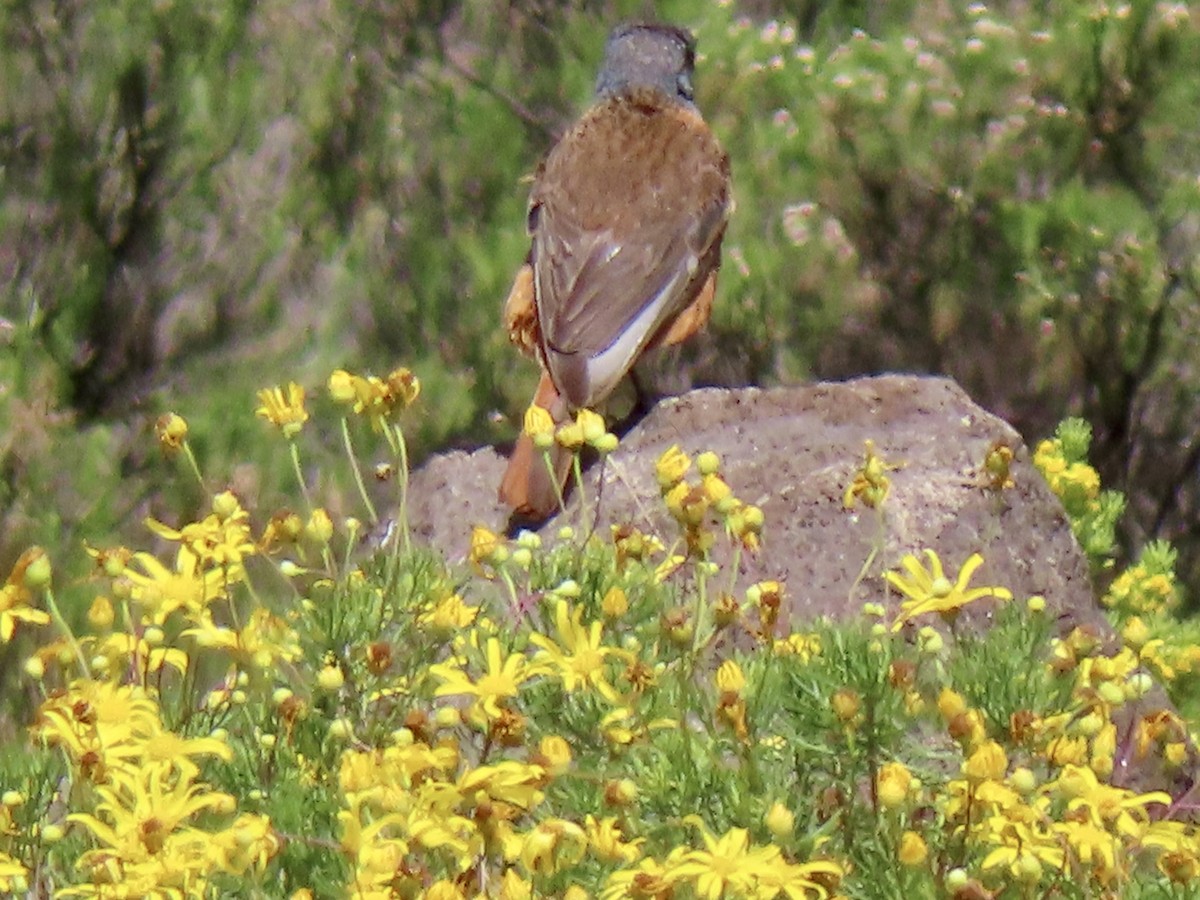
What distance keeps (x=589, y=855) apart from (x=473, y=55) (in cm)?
527

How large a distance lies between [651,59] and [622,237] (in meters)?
0.88

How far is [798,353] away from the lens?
23.4 feet

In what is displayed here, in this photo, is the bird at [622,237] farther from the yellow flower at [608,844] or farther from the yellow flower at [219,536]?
the yellow flower at [608,844]

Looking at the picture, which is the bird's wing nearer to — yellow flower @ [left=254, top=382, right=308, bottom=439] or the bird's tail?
the bird's tail

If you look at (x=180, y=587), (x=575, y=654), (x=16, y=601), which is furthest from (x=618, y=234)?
(x=575, y=654)

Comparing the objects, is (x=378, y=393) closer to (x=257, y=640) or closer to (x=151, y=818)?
(x=257, y=640)

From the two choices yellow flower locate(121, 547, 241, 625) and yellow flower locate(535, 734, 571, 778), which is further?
yellow flower locate(121, 547, 241, 625)

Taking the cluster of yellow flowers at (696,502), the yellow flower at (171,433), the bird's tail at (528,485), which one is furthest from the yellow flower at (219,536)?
the bird's tail at (528,485)

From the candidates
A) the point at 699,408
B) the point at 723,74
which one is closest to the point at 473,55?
the point at 723,74

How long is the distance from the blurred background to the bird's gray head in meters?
0.22

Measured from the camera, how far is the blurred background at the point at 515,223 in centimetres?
701

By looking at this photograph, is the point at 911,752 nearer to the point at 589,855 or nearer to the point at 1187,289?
the point at 589,855

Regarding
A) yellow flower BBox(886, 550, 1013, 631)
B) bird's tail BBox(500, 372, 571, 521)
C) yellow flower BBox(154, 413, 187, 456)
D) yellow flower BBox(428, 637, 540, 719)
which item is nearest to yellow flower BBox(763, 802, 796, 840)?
yellow flower BBox(428, 637, 540, 719)

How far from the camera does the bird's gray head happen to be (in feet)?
23.4
